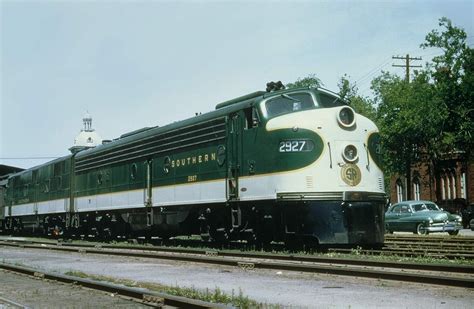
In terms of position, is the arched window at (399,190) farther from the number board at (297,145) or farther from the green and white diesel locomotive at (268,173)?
the number board at (297,145)

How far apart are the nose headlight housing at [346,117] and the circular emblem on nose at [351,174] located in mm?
983

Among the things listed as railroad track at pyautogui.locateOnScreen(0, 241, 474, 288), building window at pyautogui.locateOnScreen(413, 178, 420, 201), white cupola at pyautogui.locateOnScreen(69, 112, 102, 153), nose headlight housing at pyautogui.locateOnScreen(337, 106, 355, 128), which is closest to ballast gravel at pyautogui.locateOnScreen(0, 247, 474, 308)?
railroad track at pyautogui.locateOnScreen(0, 241, 474, 288)

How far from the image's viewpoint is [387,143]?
43.1m

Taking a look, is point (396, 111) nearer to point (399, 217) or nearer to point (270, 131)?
point (399, 217)

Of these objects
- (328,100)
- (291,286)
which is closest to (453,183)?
(328,100)

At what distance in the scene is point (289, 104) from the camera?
50.9 feet

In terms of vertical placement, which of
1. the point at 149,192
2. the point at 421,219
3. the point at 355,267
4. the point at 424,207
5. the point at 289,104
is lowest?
the point at 355,267

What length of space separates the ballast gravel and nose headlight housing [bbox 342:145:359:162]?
4218 millimetres

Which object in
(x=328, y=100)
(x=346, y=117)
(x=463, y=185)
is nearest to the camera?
(x=346, y=117)

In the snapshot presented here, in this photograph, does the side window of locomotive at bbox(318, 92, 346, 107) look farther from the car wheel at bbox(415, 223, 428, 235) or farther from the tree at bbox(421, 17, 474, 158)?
the tree at bbox(421, 17, 474, 158)

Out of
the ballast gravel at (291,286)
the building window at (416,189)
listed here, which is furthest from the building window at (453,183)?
the ballast gravel at (291,286)

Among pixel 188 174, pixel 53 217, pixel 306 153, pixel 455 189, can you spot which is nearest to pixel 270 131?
pixel 306 153

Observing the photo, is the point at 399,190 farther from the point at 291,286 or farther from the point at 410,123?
the point at 291,286

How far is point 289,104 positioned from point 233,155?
1964mm
